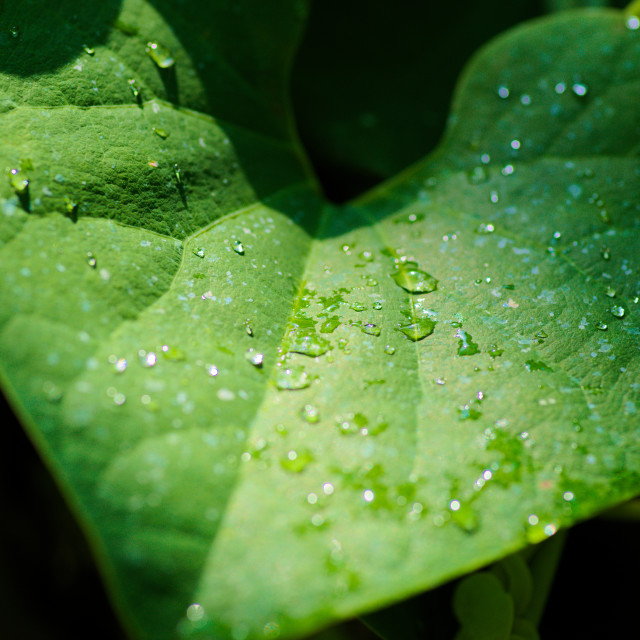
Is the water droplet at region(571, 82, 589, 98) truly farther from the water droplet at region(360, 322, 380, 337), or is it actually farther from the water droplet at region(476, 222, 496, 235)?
the water droplet at region(360, 322, 380, 337)

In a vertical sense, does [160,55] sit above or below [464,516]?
above

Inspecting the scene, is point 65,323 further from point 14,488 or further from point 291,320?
point 14,488

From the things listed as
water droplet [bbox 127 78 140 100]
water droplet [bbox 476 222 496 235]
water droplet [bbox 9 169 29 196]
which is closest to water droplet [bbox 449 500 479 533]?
water droplet [bbox 476 222 496 235]

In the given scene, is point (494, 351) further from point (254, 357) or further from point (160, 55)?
point (160, 55)

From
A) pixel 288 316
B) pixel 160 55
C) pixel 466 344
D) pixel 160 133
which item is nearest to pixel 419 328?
pixel 466 344

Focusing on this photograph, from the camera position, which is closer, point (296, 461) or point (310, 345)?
point (296, 461)

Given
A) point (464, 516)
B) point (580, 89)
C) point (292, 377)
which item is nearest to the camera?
point (464, 516)

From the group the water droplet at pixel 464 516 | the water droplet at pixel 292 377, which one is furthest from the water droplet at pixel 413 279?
the water droplet at pixel 464 516
